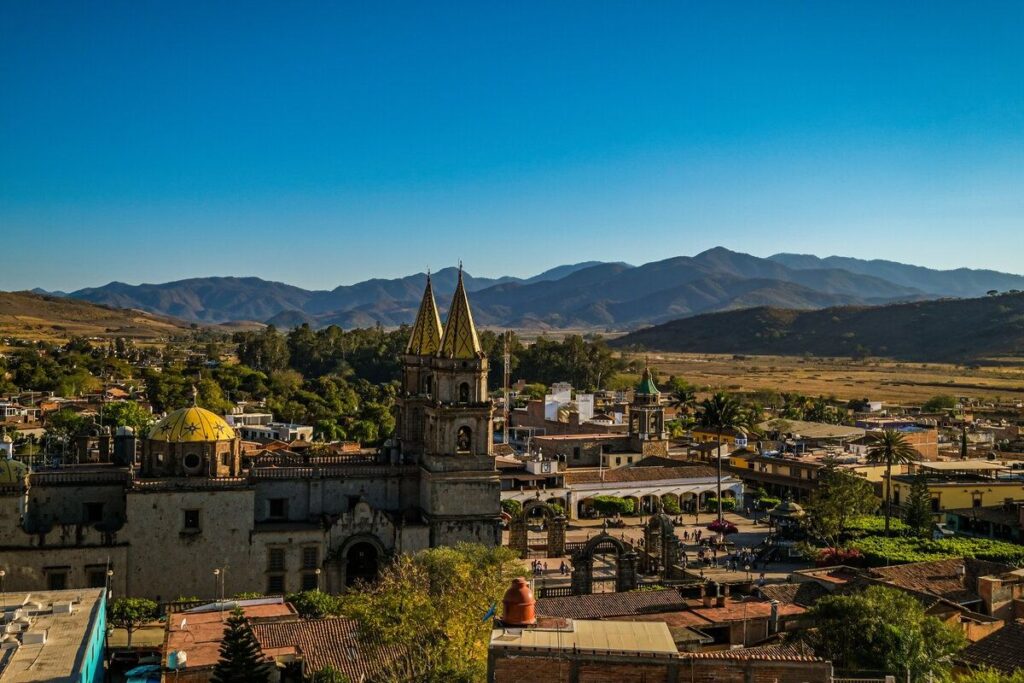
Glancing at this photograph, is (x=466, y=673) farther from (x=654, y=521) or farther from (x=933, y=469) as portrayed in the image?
(x=933, y=469)

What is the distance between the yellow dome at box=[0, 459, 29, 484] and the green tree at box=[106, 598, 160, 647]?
5.61 metres

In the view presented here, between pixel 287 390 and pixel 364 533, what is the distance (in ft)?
201

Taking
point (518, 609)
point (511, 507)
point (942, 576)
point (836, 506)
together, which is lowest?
point (511, 507)

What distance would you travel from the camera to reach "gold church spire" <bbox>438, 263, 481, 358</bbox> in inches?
1609

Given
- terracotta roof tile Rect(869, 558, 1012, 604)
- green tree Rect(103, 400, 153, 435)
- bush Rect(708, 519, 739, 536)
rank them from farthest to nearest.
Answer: green tree Rect(103, 400, 153, 435) < bush Rect(708, 519, 739, 536) < terracotta roof tile Rect(869, 558, 1012, 604)

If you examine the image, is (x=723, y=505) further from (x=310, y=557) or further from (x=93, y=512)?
(x=93, y=512)

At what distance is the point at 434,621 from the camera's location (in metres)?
25.3

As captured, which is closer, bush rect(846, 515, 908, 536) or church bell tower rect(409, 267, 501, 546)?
church bell tower rect(409, 267, 501, 546)

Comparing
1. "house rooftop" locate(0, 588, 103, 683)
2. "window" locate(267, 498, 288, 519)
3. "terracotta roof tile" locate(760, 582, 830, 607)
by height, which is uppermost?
"window" locate(267, 498, 288, 519)

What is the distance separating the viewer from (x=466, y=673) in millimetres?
21328

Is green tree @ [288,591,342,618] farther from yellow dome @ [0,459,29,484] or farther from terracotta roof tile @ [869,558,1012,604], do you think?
terracotta roof tile @ [869,558,1012,604]

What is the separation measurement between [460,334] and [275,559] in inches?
429

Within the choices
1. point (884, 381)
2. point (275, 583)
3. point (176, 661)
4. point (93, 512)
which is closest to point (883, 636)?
point (176, 661)

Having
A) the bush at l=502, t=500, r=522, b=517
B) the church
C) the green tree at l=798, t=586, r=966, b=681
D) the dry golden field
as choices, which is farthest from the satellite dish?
the dry golden field
